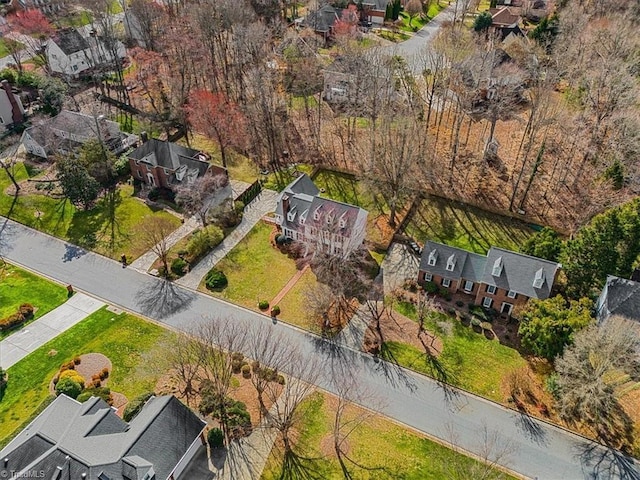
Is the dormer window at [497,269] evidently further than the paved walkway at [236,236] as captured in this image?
No

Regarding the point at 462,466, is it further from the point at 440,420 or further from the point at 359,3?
the point at 359,3

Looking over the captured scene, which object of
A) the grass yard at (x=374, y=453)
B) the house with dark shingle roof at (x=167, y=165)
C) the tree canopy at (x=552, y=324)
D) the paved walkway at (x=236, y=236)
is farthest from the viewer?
the house with dark shingle roof at (x=167, y=165)

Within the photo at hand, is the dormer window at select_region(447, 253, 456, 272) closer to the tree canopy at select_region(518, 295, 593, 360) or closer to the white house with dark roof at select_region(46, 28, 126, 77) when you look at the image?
the tree canopy at select_region(518, 295, 593, 360)

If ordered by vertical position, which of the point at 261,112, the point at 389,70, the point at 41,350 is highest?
the point at 389,70

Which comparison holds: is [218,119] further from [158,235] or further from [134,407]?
[134,407]

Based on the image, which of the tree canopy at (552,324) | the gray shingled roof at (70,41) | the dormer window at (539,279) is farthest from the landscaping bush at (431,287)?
the gray shingled roof at (70,41)

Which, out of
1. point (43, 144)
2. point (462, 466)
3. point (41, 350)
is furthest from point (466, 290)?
point (43, 144)

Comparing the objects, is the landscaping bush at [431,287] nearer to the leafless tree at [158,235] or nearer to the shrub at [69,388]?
the leafless tree at [158,235]

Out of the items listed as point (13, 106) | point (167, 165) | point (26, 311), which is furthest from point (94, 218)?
point (13, 106)
